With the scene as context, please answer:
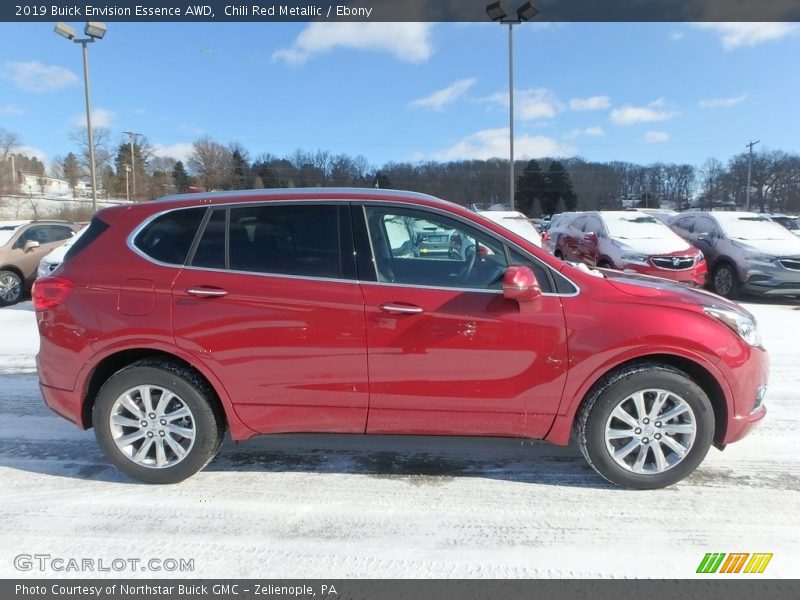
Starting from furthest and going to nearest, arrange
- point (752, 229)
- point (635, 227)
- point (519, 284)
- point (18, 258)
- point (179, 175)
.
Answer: point (179, 175) < point (635, 227) < point (752, 229) < point (18, 258) < point (519, 284)

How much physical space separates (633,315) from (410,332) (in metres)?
1.30

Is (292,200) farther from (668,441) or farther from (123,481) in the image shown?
(668,441)

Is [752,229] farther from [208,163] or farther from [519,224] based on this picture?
[208,163]

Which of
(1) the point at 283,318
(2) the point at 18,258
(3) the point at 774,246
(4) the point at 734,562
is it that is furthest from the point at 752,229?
(2) the point at 18,258

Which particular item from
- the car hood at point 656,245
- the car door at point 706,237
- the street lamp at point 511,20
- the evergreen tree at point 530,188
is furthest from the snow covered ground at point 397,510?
the evergreen tree at point 530,188

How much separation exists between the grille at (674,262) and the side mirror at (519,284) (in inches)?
307

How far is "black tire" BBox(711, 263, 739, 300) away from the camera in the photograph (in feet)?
33.9

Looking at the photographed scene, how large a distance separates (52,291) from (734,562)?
4.13 meters

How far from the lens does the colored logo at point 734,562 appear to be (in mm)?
2559

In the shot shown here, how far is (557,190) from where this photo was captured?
77.8m

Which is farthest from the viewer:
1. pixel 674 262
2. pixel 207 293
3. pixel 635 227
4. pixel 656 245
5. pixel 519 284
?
pixel 635 227

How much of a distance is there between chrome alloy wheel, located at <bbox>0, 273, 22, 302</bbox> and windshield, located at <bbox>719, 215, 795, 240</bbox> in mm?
14577

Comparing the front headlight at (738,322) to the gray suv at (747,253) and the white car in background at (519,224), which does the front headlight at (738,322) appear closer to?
the white car in background at (519,224)

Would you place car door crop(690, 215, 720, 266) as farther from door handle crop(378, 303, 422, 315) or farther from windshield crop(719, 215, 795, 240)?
door handle crop(378, 303, 422, 315)
